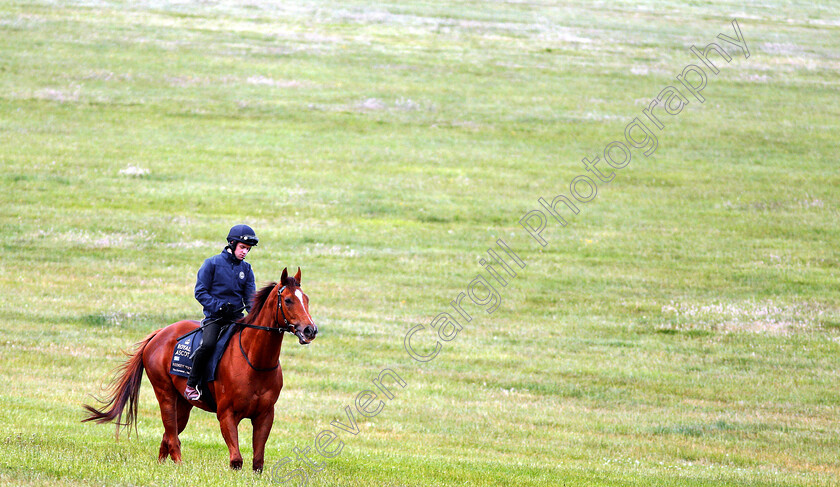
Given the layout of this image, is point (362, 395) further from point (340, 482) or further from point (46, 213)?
point (46, 213)

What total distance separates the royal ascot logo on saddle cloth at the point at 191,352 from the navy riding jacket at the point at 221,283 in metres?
0.32

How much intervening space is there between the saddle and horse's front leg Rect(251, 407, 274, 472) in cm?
91

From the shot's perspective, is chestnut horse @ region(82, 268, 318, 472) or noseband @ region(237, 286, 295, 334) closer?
noseband @ region(237, 286, 295, 334)

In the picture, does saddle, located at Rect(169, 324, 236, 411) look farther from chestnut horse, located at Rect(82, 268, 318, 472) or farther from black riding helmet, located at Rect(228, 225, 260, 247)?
black riding helmet, located at Rect(228, 225, 260, 247)

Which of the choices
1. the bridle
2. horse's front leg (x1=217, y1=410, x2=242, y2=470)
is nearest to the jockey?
the bridle

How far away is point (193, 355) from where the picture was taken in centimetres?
1066

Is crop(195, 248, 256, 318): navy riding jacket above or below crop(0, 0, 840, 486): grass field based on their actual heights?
above

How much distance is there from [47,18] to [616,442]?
2212 inches

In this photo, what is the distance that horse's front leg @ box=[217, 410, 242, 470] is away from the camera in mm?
10008

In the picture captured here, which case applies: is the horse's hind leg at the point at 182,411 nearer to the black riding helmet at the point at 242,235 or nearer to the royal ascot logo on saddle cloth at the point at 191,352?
the royal ascot logo on saddle cloth at the point at 191,352

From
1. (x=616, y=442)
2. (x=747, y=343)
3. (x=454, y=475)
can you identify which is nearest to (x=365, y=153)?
(x=747, y=343)

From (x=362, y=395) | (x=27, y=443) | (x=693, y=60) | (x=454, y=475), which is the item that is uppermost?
(x=27, y=443)

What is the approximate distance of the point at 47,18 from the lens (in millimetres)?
56656

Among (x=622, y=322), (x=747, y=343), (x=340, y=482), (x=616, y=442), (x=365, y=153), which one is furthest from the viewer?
(x=365, y=153)
